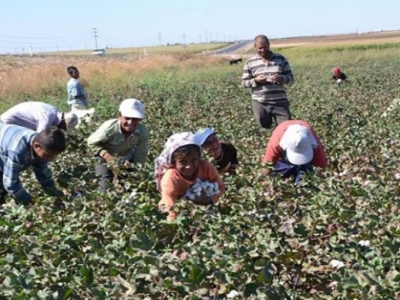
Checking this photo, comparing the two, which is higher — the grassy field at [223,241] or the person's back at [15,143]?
the person's back at [15,143]

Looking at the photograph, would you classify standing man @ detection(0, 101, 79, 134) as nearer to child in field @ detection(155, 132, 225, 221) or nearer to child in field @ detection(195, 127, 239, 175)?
child in field @ detection(195, 127, 239, 175)

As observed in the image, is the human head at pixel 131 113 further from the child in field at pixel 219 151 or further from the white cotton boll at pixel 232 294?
the white cotton boll at pixel 232 294

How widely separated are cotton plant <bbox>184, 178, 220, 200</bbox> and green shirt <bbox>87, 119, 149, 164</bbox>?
1351mm

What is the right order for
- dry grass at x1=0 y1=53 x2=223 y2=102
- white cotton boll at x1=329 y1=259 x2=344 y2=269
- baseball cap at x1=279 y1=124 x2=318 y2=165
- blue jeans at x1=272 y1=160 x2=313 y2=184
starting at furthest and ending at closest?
dry grass at x1=0 y1=53 x2=223 y2=102, blue jeans at x1=272 y1=160 x2=313 y2=184, baseball cap at x1=279 y1=124 x2=318 y2=165, white cotton boll at x1=329 y1=259 x2=344 y2=269

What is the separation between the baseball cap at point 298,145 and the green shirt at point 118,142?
3.83 feet

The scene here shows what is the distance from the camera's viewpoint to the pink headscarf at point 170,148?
4441mm

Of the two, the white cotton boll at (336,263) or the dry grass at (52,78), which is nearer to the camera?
the white cotton boll at (336,263)

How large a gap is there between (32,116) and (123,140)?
0.71m

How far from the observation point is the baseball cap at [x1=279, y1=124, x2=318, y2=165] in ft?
17.4

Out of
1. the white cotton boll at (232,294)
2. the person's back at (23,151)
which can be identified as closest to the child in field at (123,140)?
the person's back at (23,151)

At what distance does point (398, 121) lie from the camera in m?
9.41

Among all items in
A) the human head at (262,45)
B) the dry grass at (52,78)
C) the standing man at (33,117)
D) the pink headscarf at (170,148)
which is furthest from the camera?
the dry grass at (52,78)

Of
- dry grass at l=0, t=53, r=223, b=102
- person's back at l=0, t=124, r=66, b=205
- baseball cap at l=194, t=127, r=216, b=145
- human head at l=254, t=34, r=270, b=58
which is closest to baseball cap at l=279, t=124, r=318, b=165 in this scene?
baseball cap at l=194, t=127, r=216, b=145

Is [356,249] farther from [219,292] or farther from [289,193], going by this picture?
[289,193]
